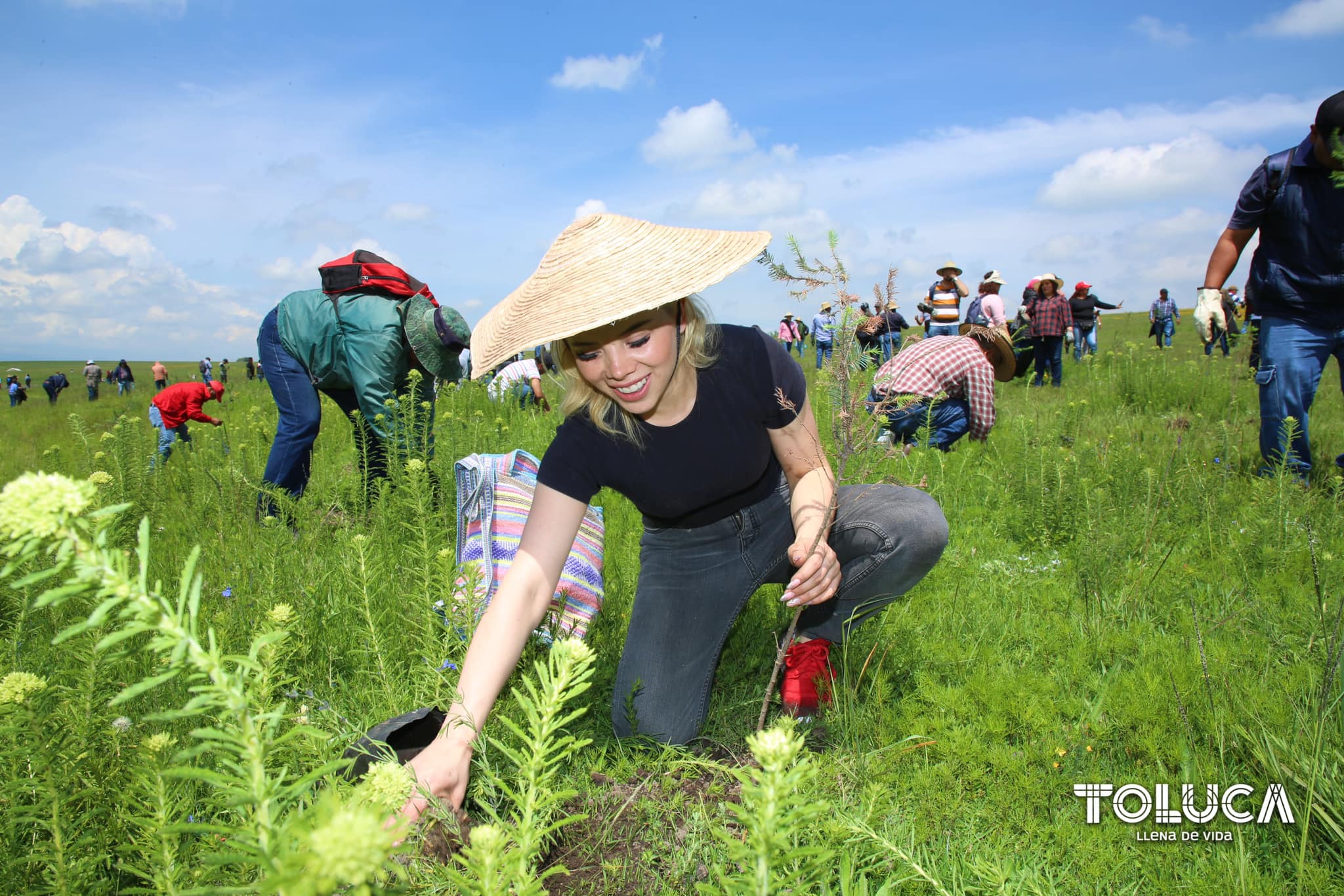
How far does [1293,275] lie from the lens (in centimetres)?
366

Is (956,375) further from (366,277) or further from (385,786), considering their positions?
(385,786)

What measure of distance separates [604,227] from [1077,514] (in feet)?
9.51

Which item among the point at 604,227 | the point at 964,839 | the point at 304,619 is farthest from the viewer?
the point at 304,619

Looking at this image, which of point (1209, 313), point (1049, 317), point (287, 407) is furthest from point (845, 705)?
point (1049, 317)

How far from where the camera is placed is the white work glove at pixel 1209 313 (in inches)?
161

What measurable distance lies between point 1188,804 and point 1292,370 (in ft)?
9.55

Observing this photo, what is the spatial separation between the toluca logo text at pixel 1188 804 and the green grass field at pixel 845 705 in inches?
1.0

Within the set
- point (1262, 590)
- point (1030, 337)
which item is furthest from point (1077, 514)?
point (1030, 337)

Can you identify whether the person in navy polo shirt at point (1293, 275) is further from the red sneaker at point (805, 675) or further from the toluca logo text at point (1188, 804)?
the red sneaker at point (805, 675)

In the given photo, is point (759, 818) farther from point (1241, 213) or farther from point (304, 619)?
point (1241, 213)

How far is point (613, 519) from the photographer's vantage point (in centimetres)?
414

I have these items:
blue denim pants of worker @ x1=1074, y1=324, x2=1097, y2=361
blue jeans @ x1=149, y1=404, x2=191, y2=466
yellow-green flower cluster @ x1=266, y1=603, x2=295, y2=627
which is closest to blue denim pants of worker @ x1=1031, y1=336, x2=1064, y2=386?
blue denim pants of worker @ x1=1074, y1=324, x2=1097, y2=361

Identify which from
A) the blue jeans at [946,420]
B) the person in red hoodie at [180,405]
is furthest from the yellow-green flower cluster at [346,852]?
the person in red hoodie at [180,405]

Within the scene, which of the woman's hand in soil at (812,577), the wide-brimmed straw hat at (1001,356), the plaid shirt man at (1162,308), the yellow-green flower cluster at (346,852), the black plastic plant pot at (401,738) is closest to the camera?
the yellow-green flower cluster at (346,852)
